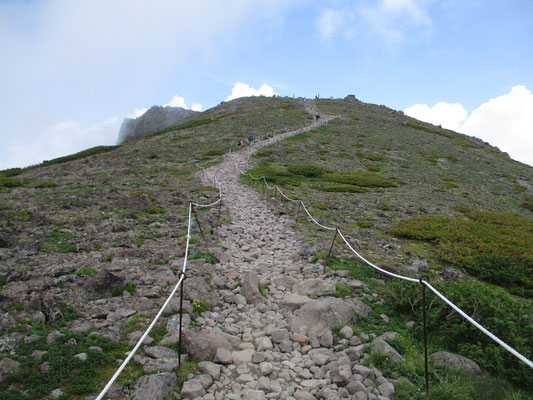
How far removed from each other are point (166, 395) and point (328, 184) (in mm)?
24699

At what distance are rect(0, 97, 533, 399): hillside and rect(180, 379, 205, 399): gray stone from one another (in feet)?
0.60

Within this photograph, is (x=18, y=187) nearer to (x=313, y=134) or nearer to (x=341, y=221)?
(x=341, y=221)

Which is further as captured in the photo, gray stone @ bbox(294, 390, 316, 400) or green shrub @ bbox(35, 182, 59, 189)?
green shrub @ bbox(35, 182, 59, 189)

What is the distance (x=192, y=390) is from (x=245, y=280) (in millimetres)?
4038

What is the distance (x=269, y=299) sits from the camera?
8562 millimetres

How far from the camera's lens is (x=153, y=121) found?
11994cm

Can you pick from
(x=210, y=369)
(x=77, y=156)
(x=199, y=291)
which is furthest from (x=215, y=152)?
(x=210, y=369)

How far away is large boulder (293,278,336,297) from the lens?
27.7 feet

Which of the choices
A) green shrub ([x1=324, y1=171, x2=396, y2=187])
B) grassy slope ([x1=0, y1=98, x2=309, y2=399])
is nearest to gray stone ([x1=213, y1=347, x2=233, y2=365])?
grassy slope ([x1=0, y1=98, x2=309, y2=399])

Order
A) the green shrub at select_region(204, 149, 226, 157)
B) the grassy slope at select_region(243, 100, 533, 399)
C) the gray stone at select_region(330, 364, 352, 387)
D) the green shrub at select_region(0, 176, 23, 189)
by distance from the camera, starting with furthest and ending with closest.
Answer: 1. the green shrub at select_region(204, 149, 226, 157)
2. the green shrub at select_region(0, 176, 23, 189)
3. the grassy slope at select_region(243, 100, 533, 399)
4. the gray stone at select_region(330, 364, 352, 387)

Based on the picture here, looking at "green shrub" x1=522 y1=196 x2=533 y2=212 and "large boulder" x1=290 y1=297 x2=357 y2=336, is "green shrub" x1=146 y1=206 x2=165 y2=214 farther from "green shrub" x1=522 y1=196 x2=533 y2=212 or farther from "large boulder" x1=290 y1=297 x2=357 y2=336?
"green shrub" x1=522 y1=196 x2=533 y2=212

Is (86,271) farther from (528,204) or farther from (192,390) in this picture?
(528,204)

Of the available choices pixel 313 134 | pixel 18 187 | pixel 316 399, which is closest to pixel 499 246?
pixel 316 399

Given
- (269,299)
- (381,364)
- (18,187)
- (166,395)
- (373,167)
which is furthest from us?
(373,167)
